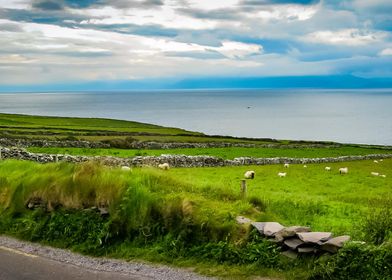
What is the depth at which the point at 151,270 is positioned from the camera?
11.3 m

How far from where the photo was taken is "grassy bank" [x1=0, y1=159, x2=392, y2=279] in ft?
37.2

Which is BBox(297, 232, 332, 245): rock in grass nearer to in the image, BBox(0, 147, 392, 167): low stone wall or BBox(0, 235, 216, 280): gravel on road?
BBox(0, 235, 216, 280): gravel on road

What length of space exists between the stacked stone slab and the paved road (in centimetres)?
340

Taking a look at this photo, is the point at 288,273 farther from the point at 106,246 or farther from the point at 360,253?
the point at 106,246

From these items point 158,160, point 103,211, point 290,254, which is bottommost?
point 290,254

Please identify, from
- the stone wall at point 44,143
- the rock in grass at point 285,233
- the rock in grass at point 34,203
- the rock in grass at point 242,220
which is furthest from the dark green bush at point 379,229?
Answer: the stone wall at point 44,143

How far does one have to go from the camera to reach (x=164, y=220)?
43.5ft

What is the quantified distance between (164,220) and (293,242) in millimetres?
3761

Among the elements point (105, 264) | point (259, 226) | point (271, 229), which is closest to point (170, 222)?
point (105, 264)

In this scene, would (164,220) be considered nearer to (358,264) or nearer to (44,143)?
(358,264)

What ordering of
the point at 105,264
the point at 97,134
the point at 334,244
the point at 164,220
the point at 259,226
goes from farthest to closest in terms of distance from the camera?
the point at 97,134
the point at 164,220
the point at 259,226
the point at 105,264
the point at 334,244

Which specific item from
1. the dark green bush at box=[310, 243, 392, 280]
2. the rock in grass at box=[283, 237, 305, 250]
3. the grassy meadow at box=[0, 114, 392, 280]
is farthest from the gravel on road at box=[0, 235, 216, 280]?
the dark green bush at box=[310, 243, 392, 280]

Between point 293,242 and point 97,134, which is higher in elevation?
point 97,134

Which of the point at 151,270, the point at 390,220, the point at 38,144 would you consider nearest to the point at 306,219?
the point at 390,220
